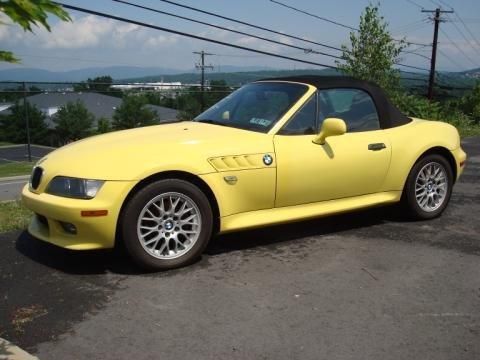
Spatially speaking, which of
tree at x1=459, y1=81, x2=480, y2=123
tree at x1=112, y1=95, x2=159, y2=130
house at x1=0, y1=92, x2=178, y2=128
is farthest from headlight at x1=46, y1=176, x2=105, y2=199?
house at x1=0, y1=92, x2=178, y2=128

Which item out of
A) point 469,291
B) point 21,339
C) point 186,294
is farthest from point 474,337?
point 21,339

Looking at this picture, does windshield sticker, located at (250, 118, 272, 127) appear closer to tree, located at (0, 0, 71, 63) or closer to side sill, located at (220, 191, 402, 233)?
side sill, located at (220, 191, 402, 233)

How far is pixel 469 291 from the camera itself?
358cm

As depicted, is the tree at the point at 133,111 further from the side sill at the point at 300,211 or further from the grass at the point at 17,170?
the side sill at the point at 300,211

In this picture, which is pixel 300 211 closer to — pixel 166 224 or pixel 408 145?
pixel 166 224

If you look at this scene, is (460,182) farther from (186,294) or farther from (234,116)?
(186,294)

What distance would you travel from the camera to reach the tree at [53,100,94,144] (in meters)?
73.1

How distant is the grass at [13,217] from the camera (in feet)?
16.8

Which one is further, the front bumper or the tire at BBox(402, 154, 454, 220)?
the tire at BBox(402, 154, 454, 220)

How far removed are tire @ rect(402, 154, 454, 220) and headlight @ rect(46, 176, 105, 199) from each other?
2995mm

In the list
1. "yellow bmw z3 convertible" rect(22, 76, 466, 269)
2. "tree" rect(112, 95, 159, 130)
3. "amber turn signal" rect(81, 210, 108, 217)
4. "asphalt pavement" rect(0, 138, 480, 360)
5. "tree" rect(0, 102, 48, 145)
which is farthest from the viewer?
"tree" rect(0, 102, 48, 145)

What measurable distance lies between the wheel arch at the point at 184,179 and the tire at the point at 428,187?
205 centimetres

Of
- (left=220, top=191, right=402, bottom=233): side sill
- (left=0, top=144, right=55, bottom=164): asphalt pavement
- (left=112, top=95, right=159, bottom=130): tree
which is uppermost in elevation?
(left=220, top=191, right=402, bottom=233): side sill

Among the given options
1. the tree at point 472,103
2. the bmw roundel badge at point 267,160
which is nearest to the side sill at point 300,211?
the bmw roundel badge at point 267,160
